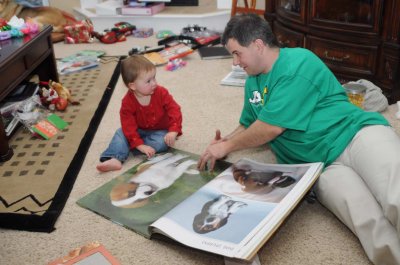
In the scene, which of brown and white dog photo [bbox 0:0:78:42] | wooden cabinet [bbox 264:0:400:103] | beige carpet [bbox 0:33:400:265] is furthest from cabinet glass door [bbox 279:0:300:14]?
brown and white dog photo [bbox 0:0:78:42]

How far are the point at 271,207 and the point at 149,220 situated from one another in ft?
1.15

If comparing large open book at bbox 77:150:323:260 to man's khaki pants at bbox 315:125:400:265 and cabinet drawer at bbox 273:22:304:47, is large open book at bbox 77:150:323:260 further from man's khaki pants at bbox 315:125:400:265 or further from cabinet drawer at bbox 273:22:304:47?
cabinet drawer at bbox 273:22:304:47

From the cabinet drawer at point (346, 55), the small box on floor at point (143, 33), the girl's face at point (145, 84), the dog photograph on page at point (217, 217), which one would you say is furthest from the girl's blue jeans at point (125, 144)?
the small box on floor at point (143, 33)

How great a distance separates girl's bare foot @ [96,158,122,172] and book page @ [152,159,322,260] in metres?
0.42

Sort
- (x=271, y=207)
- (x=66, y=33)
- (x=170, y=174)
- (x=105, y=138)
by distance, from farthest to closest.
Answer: (x=66, y=33), (x=105, y=138), (x=170, y=174), (x=271, y=207)

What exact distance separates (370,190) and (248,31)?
1.77ft

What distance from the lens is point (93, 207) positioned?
1281 millimetres

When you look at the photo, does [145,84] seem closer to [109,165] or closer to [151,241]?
[109,165]

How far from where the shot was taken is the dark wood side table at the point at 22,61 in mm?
1606

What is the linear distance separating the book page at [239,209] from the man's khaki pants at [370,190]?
8 cm

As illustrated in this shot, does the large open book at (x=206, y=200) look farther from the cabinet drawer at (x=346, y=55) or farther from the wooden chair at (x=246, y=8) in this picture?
the wooden chair at (x=246, y=8)

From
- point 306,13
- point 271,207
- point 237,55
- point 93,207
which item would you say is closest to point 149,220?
point 93,207

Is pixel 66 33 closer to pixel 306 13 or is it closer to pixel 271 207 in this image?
pixel 306 13

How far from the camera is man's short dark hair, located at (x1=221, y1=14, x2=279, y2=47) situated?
118 centimetres
